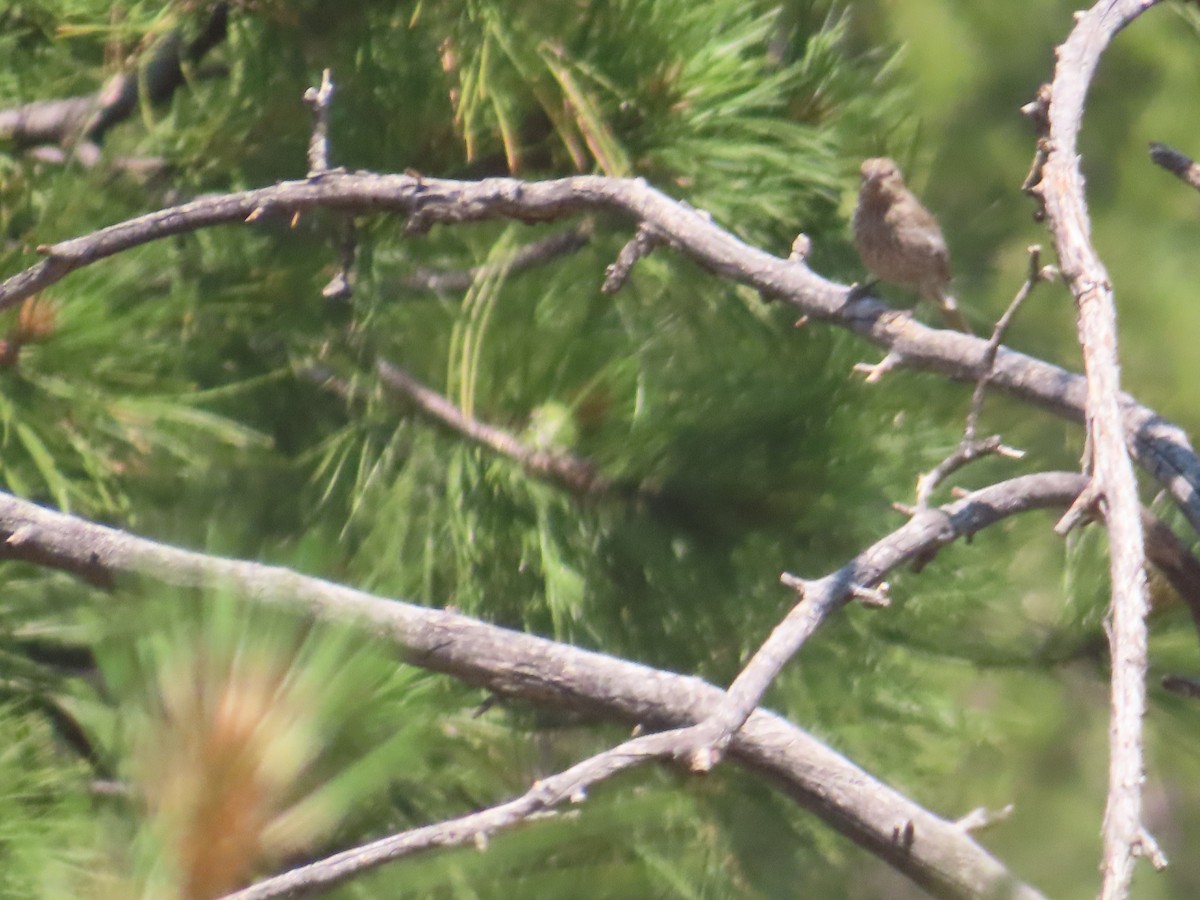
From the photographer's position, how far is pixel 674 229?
0.92m

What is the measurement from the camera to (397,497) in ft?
3.81

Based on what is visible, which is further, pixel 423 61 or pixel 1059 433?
pixel 1059 433

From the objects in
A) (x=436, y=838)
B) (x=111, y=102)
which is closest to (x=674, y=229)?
(x=436, y=838)

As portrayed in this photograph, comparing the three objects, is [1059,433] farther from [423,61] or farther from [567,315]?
[423,61]

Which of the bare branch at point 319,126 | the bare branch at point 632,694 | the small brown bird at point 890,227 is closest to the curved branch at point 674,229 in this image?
the bare branch at point 319,126

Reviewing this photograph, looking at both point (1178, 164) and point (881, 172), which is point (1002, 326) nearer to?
point (1178, 164)

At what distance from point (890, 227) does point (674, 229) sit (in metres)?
0.42

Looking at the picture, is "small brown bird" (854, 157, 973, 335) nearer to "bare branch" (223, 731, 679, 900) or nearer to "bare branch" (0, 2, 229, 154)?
"bare branch" (0, 2, 229, 154)

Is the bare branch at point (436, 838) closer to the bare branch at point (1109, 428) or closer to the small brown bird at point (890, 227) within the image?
the bare branch at point (1109, 428)

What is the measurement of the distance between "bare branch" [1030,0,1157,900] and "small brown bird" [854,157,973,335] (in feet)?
1.35

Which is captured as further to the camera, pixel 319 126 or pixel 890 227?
pixel 890 227

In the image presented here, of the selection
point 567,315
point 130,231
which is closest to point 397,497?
point 567,315

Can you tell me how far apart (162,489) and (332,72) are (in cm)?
41

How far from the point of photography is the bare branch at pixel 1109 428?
19.9 inches
